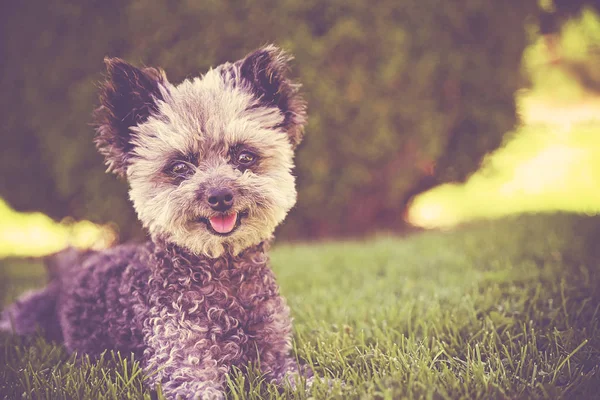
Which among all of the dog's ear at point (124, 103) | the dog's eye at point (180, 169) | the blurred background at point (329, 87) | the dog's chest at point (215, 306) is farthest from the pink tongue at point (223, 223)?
the blurred background at point (329, 87)

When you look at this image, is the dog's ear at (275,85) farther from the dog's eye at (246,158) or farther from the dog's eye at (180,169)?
the dog's eye at (180,169)

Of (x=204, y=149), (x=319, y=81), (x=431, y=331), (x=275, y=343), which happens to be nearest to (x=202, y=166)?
(x=204, y=149)

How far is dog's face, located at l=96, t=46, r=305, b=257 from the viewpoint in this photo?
9.05ft

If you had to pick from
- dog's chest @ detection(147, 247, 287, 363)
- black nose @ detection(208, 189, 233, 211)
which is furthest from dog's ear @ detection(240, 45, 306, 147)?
dog's chest @ detection(147, 247, 287, 363)

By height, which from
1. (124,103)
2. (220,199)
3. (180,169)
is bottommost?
(220,199)

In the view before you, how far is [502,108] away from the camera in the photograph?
770cm

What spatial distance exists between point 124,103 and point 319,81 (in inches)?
157

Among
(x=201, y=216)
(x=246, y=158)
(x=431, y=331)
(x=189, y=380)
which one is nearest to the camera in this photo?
→ (x=189, y=380)

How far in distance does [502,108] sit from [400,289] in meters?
4.69

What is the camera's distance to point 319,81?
6480 millimetres

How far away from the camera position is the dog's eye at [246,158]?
2.98m

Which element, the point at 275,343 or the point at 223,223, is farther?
the point at 275,343

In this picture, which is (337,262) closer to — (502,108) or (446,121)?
(446,121)

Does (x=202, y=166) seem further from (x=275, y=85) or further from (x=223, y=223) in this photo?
(x=275, y=85)
